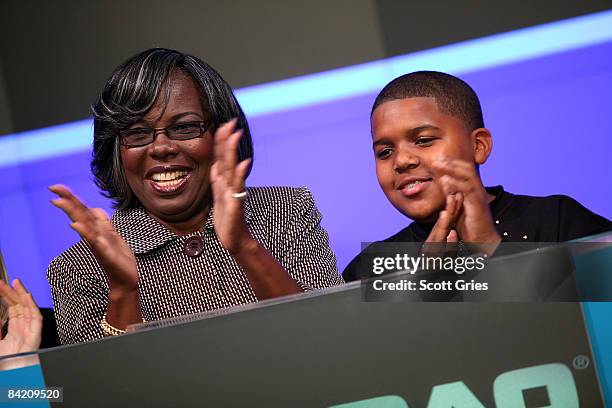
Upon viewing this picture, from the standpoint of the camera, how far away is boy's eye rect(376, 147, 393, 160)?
197 centimetres

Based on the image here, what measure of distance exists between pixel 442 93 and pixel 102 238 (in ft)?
3.08

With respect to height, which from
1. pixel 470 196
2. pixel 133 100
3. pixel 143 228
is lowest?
pixel 470 196

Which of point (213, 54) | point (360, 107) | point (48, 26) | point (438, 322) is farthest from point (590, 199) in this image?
point (438, 322)

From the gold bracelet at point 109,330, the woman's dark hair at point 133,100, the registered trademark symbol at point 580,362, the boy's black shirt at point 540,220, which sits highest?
the woman's dark hair at point 133,100

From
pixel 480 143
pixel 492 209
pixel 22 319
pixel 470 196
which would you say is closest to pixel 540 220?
pixel 492 209

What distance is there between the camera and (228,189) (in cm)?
139

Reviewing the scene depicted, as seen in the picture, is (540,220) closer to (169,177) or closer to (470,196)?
(470,196)

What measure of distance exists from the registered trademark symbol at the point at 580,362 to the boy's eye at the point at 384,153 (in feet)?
3.33

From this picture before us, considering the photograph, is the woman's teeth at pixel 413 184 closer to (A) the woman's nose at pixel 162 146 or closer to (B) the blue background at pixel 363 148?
(A) the woman's nose at pixel 162 146

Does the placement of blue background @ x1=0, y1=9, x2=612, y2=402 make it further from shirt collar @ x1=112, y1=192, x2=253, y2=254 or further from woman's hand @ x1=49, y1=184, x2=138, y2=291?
woman's hand @ x1=49, y1=184, x2=138, y2=291

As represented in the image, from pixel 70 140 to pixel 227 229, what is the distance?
8.01 ft

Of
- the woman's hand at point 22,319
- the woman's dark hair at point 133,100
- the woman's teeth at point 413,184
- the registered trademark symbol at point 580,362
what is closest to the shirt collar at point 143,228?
the woman's dark hair at point 133,100

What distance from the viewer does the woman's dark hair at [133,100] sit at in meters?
1.79

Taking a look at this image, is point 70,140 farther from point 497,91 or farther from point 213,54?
point 497,91
